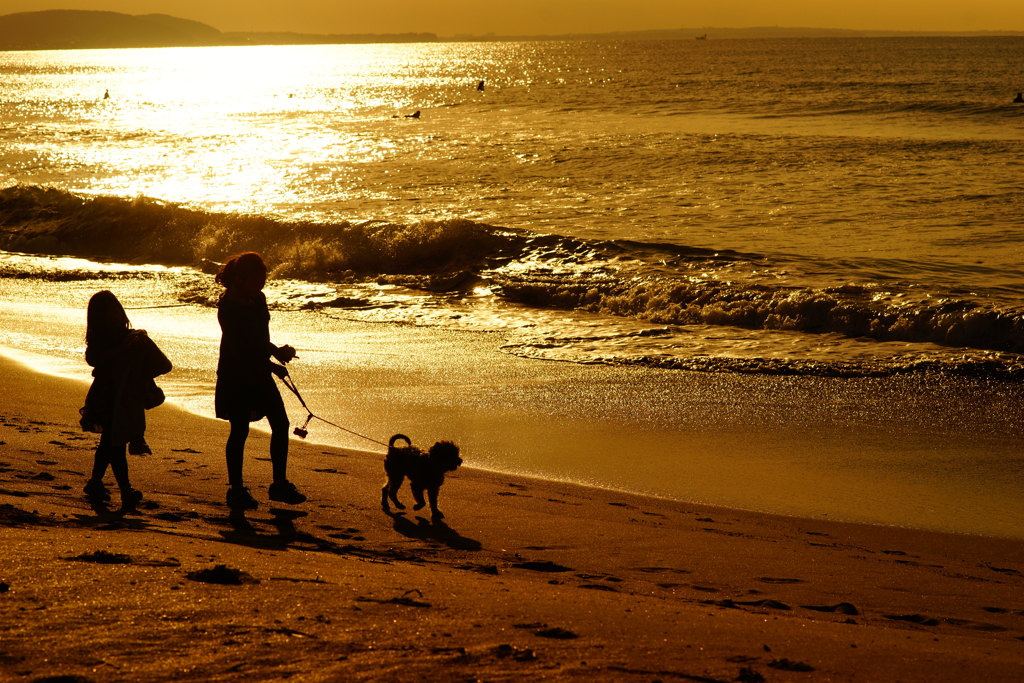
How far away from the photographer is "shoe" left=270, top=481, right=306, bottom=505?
5.33 meters

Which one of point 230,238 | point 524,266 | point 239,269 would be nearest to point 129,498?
point 239,269

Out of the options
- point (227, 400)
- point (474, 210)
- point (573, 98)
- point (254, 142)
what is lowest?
point (227, 400)

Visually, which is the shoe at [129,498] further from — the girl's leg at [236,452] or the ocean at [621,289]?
the ocean at [621,289]

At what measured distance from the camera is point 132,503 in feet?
16.6

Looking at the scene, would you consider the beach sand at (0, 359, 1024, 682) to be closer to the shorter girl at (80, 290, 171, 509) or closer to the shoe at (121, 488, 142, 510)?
the shoe at (121, 488, 142, 510)

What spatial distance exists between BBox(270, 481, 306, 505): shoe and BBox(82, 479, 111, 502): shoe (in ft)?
3.04

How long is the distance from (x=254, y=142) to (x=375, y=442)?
36736mm

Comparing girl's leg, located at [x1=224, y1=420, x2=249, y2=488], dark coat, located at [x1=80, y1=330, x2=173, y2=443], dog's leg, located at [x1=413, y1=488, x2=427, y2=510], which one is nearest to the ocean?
dog's leg, located at [x1=413, y1=488, x2=427, y2=510]

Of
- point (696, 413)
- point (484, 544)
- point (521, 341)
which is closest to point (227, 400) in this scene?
point (484, 544)

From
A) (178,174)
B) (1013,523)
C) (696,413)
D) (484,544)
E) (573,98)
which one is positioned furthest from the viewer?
(573,98)

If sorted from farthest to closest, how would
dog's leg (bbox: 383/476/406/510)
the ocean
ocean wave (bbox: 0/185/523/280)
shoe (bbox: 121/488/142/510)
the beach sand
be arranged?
1. ocean wave (bbox: 0/185/523/280)
2. the ocean
3. dog's leg (bbox: 383/476/406/510)
4. shoe (bbox: 121/488/142/510)
5. the beach sand

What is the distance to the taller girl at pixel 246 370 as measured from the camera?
517 cm

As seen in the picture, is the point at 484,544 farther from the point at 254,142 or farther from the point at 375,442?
the point at 254,142

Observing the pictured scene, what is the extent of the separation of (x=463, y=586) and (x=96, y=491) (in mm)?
2523
